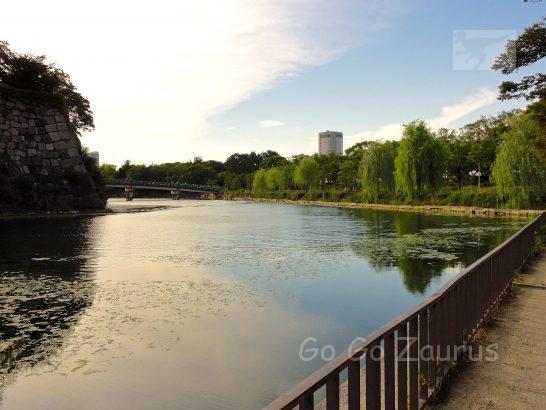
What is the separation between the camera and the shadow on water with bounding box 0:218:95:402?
757cm

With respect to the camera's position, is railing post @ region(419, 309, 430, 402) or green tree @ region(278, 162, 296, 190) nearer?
railing post @ region(419, 309, 430, 402)

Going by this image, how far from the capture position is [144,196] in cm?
16138

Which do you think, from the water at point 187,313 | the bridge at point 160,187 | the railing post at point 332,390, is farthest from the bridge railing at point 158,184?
the railing post at point 332,390

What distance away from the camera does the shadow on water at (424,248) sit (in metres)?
14.8

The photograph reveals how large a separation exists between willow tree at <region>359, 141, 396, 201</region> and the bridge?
68695mm

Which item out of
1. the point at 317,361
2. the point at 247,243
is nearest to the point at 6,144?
the point at 247,243

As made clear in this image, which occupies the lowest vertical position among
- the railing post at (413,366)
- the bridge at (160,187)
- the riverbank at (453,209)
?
the riverbank at (453,209)

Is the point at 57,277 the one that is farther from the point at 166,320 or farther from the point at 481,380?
the point at 481,380

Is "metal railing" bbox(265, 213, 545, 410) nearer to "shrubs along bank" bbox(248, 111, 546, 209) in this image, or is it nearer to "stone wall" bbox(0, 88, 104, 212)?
"shrubs along bank" bbox(248, 111, 546, 209)

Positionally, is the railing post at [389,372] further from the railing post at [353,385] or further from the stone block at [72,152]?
the stone block at [72,152]

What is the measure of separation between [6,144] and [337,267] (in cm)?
3933

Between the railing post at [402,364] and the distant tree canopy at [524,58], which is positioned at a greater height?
the distant tree canopy at [524,58]

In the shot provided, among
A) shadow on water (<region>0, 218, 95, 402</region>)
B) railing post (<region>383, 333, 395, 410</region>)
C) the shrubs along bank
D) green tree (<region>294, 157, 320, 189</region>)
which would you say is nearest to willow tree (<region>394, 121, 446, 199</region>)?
the shrubs along bank

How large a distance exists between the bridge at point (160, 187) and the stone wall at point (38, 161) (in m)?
60.8
